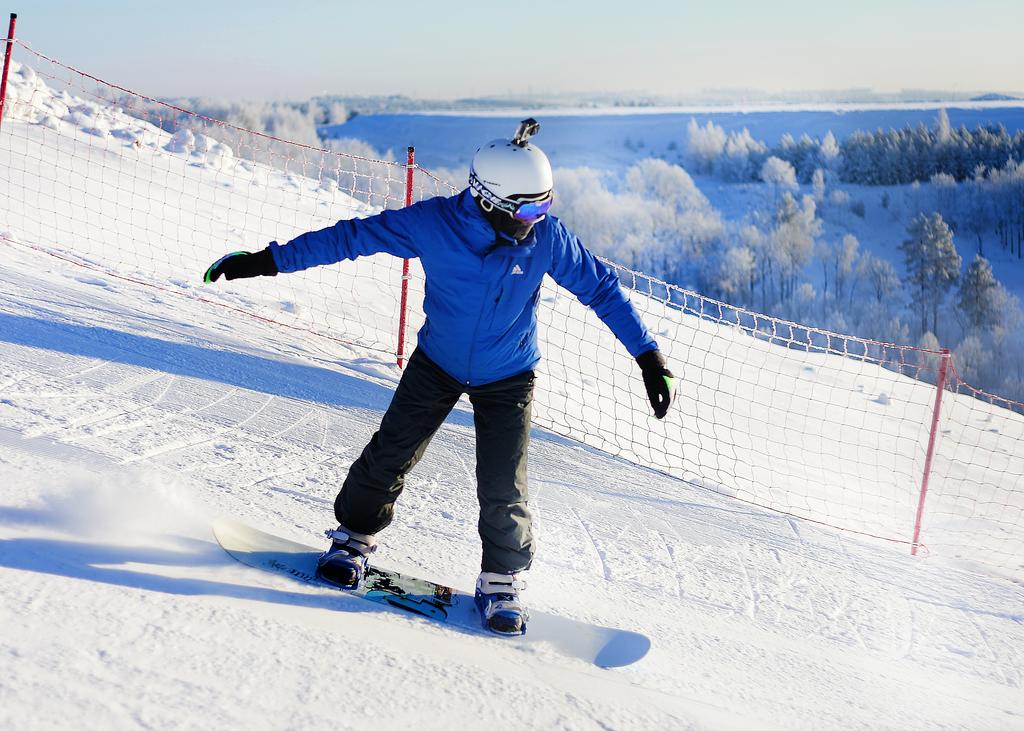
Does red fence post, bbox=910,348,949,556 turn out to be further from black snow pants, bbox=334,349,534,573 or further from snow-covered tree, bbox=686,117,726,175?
snow-covered tree, bbox=686,117,726,175

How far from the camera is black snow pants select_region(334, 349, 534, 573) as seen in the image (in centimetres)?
289

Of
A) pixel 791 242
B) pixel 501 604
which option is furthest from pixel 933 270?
pixel 501 604

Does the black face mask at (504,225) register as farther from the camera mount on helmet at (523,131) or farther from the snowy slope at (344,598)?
the snowy slope at (344,598)

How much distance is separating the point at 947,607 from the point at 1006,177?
83.8m

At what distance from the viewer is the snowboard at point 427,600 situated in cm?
284

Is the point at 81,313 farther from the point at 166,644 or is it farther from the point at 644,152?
the point at 644,152

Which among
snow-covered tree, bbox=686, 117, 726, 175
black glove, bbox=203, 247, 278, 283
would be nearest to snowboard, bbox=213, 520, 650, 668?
black glove, bbox=203, 247, 278, 283

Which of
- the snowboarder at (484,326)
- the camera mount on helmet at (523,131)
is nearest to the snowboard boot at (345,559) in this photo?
the snowboarder at (484,326)

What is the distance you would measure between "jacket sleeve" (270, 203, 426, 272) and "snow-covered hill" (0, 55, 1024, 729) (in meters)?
1.03

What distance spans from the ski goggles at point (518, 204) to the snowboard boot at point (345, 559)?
4.06 feet

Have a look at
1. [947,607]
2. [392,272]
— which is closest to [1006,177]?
[392,272]

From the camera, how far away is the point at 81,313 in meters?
5.57

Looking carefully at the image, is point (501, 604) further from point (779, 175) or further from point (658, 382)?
point (779, 175)

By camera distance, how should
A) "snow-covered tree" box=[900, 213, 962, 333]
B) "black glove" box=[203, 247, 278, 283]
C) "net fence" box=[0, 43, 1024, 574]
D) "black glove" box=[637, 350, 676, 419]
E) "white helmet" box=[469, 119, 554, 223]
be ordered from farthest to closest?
"snow-covered tree" box=[900, 213, 962, 333] < "net fence" box=[0, 43, 1024, 574] < "black glove" box=[637, 350, 676, 419] < "black glove" box=[203, 247, 278, 283] < "white helmet" box=[469, 119, 554, 223]
